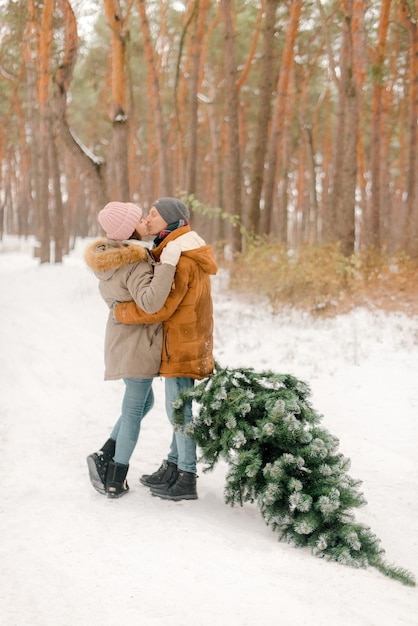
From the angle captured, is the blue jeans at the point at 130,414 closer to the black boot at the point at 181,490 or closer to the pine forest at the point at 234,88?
the black boot at the point at 181,490

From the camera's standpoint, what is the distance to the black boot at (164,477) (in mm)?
3801

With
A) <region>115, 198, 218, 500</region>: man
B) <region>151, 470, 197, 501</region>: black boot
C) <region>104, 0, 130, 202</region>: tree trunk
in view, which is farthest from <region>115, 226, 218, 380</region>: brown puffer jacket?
<region>104, 0, 130, 202</region>: tree trunk

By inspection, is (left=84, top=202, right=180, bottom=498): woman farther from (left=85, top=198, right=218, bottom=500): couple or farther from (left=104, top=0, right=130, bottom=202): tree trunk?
(left=104, top=0, right=130, bottom=202): tree trunk

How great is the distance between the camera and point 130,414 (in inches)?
143

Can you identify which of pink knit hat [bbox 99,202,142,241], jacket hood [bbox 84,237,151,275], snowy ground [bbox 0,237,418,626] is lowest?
snowy ground [bbox 0,237,418,626]

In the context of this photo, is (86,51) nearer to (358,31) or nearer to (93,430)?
(358,31)

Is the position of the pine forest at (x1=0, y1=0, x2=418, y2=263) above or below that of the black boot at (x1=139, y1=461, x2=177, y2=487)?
above

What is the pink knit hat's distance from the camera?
3.40m

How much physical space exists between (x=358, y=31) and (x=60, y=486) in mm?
8475

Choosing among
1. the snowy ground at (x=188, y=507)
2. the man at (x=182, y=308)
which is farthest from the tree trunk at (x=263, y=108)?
the man at (x=182, y=308)

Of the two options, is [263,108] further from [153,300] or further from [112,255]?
[153,300]

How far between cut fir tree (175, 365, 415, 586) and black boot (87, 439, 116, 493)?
0.60 meters

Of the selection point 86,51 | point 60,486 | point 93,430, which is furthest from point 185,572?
point 86,51

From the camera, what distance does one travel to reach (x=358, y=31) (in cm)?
916
